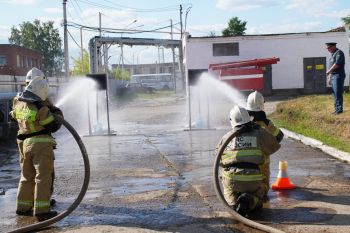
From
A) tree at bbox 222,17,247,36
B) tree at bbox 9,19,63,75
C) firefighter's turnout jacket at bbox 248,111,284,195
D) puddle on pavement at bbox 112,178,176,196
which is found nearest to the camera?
firefighter's turnout jacket at bbox 248,111,284,195

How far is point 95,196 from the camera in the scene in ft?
22.0

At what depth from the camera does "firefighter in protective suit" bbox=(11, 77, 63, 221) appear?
221 inches

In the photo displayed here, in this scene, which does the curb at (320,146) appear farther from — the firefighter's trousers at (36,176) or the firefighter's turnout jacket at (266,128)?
the firefighter's trousers at (36,176)

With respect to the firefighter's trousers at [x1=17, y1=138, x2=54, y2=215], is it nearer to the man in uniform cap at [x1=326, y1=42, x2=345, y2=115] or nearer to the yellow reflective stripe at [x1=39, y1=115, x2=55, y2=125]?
the yellow reflective stripe at [x1=39, y1=115, x2=55, y2=125]

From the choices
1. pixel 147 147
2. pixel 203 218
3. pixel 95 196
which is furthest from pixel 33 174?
pixel 147 147

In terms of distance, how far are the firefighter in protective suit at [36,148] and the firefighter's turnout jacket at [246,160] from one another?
1959mm

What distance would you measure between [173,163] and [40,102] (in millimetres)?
3853

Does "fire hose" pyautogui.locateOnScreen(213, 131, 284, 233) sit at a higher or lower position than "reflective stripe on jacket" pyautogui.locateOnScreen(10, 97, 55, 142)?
lower

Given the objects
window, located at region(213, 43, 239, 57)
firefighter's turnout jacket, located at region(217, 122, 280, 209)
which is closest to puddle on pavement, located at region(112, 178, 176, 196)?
firefighter's turnout jacket, located at region(217, 122, 280, 209)

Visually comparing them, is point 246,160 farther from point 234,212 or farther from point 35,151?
point 35,151

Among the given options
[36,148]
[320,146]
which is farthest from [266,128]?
[320,146]

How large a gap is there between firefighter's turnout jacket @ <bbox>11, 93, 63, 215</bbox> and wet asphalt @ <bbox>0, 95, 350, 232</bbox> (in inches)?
10.3

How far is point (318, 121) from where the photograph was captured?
12.7 meters

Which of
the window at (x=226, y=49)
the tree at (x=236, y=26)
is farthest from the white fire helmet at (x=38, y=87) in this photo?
the tree at (x=236, y=26)
